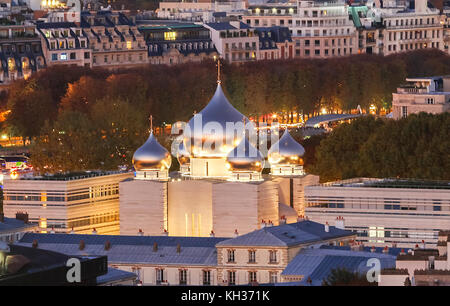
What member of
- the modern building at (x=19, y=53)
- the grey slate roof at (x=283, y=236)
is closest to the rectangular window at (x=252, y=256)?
the grey slate roof at (x=283, y=236)

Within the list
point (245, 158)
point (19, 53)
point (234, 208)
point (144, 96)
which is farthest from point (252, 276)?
point (19, 53)

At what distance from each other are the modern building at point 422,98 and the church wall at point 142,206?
142 ft

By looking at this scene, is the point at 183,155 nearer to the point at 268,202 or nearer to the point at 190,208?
the point at 190,208

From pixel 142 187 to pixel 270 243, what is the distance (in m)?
18.2

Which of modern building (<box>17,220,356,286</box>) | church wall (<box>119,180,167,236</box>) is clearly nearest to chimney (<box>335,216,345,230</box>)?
modern building (<box>17,220,356,286</box>)

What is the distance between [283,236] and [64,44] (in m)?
107

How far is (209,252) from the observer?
9269 cm

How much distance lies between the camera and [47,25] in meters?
197

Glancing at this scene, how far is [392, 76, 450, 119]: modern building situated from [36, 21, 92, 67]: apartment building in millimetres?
46261

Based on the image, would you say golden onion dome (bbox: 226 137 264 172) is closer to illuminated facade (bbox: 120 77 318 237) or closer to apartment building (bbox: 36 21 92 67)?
illuminated facade (bbox: 120 77 318 237)

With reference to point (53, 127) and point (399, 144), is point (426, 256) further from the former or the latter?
point (53, 127)

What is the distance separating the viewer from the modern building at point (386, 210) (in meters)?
102

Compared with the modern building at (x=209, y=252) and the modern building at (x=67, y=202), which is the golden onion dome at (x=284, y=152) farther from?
the modern building at (x=209, y=252)

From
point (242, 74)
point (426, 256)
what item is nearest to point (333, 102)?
point (242, 74)
